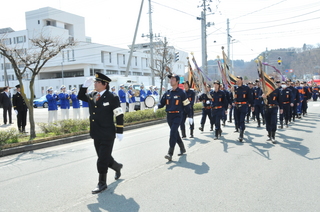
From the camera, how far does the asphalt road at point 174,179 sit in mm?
4383

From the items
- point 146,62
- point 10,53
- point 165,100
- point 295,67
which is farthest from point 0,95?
point 295,67

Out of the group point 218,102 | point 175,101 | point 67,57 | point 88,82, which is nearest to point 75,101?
point 218,102

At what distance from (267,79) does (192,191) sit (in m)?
6.27

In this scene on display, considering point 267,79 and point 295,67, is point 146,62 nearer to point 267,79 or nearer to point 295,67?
point 295,67

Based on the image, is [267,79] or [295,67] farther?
[295,67]

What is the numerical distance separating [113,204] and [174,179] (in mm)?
1512

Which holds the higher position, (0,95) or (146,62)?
(146,62)

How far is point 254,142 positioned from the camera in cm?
938

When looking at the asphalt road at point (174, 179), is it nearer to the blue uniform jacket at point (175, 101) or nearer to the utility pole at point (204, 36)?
the blue uniform jacket at point (175, 101)

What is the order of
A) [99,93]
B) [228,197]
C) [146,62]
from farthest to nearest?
1. [146,62]
2. [99,93]
3. [228,197]

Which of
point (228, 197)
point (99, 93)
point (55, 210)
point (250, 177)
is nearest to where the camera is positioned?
point (55, 210)

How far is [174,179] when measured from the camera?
5.55 meters

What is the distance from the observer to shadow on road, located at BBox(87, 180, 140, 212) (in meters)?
4.22

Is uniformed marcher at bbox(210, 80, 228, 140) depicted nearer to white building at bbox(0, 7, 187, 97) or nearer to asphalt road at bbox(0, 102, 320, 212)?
asphalt road at bbox(0, 102, 320, 212)
